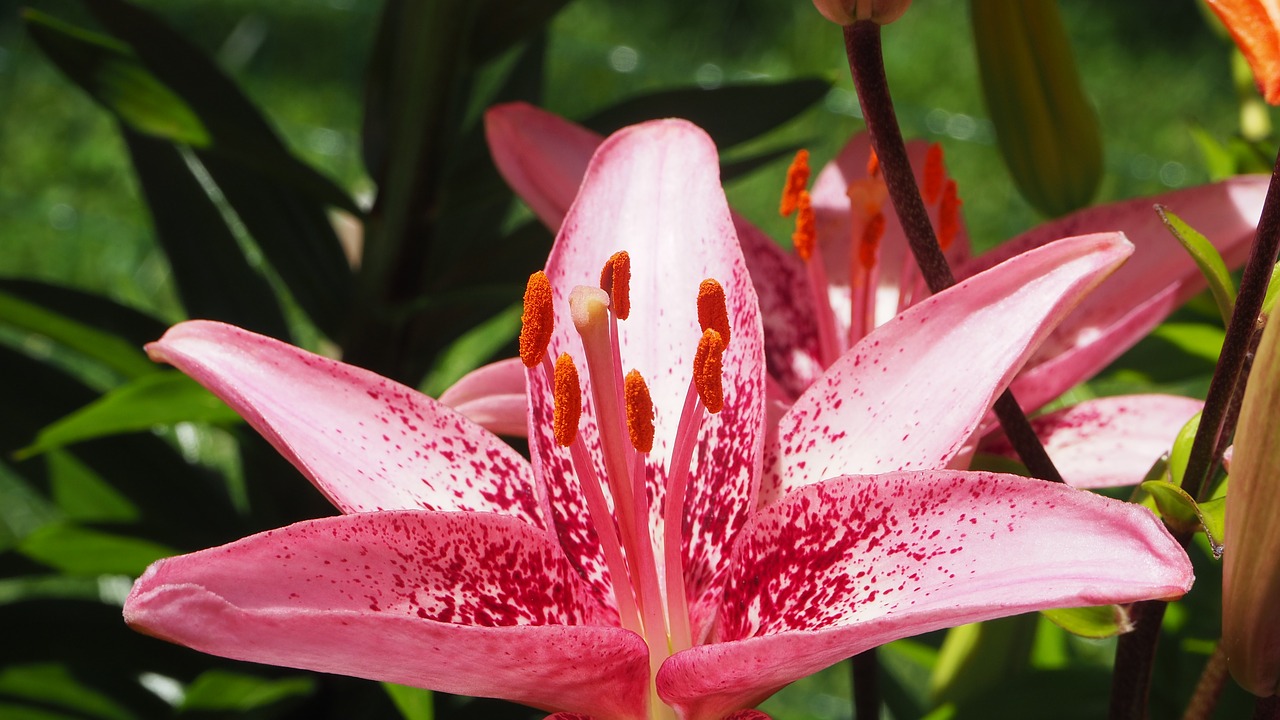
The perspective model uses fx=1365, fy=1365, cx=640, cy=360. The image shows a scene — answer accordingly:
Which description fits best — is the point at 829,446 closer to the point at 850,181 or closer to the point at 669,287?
the point at 669,287

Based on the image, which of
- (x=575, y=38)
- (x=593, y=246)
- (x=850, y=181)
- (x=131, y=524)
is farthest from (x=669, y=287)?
(x=575, y=38)

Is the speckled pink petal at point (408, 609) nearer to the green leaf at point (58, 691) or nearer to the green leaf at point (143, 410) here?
the green leaf at point (143, 410)

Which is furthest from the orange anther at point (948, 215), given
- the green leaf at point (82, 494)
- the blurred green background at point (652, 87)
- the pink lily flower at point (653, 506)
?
the blurred green background at point (652, 87)

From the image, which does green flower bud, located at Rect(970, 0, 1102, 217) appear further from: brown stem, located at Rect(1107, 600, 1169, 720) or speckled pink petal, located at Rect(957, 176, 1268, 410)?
brown stem, located at Rect(1107, 600, 1169, 720)

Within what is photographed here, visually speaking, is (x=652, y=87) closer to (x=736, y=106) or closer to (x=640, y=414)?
(x=736, y=106)

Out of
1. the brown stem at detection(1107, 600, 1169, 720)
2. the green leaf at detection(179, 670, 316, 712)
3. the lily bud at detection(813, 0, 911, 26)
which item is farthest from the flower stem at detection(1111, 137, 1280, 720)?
the green leaf at detection(179, 670, 316, 712)

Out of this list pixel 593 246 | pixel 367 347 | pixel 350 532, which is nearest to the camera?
pixel 350 532
